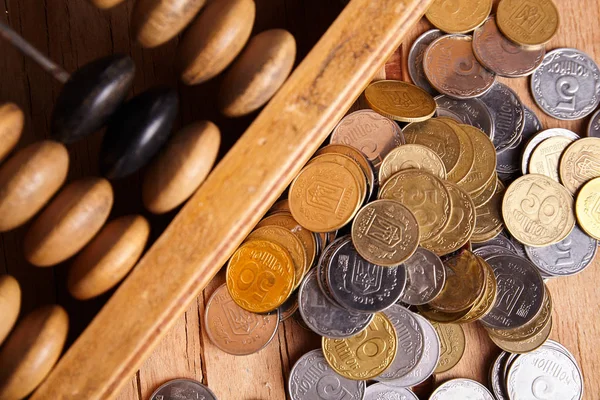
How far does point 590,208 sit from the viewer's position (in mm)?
1235

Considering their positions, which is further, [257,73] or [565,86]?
[565,86]

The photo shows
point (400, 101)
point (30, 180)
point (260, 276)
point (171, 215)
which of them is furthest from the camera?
point (400, 101)

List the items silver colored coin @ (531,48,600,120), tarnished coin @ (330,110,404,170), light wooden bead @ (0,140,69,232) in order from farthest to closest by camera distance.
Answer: silver colored coin @ (531,48,600,120)
tarnished coin @ (330,110,404,170)
light wooden bead @ (0,140,69,232)

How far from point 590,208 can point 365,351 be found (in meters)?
0.55

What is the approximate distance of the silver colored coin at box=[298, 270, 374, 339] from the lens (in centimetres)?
108

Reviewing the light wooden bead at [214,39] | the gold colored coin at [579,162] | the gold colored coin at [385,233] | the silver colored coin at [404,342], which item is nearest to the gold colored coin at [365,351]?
the silver colored coin at [404,342]

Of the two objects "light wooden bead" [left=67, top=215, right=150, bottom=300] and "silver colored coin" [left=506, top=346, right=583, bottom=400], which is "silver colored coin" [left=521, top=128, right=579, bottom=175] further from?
"light wooden bead" [left=67, top=215, right=150, bottom=300]

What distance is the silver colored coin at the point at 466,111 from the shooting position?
48.4 inches

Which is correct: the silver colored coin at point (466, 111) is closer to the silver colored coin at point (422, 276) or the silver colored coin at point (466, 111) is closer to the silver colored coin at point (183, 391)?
the silver colored coin at point (422, 276)

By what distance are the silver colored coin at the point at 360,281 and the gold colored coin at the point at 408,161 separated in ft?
0.53

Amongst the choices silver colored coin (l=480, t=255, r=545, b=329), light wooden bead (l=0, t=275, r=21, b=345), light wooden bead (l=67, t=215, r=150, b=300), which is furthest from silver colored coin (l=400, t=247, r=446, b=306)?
light wooden bead (l=0, t=275, r=21, b=345)

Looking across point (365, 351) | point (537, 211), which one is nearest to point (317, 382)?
point (365, 351)

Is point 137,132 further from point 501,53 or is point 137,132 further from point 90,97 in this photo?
point 501,53

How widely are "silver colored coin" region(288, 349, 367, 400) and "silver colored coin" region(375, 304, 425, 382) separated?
0.05 meters
